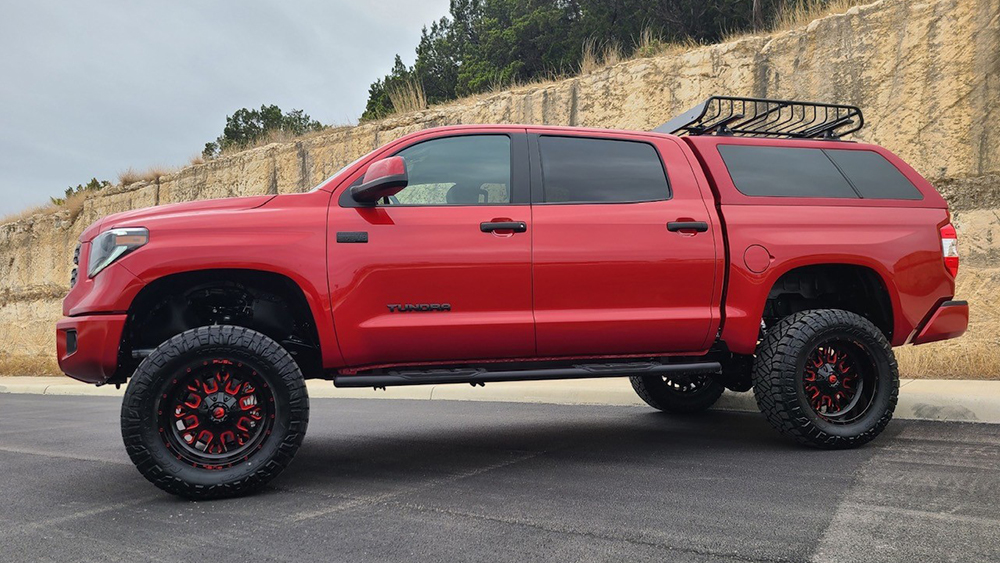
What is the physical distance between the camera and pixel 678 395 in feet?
22.8

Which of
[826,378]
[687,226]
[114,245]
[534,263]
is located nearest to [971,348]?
[826,378]

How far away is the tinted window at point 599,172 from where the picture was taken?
16.5 feet

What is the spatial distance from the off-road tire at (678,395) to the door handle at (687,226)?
215cm

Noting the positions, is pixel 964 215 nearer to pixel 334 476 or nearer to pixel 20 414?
pixel 334 476

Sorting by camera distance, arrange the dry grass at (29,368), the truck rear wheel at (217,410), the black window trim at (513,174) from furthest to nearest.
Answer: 1. the dry grass at (29,368)
2. the black window trim at (513,174)
3. the truck rear wheel at (217,410)

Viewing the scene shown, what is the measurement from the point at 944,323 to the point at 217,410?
4.73 meters

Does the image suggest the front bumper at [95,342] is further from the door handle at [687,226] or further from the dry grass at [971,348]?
the dry grass at [971,348]

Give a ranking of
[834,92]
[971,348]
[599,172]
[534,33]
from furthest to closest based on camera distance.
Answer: [534,33]
[834,92]
[971,348]
[599,172]

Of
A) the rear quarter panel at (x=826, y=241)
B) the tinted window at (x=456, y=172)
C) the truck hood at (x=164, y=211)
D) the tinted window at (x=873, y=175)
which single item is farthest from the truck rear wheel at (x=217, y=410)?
the tinted window at (x=873, y=175)

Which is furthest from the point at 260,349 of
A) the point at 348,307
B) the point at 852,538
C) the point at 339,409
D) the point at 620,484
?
the point at 339,409

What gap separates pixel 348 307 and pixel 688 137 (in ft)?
8.85

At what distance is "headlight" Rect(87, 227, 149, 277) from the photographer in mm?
4281

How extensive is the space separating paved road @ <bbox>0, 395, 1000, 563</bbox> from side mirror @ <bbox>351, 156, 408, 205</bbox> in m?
1.62

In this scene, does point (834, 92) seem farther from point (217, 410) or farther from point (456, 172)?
point (217, 410)
